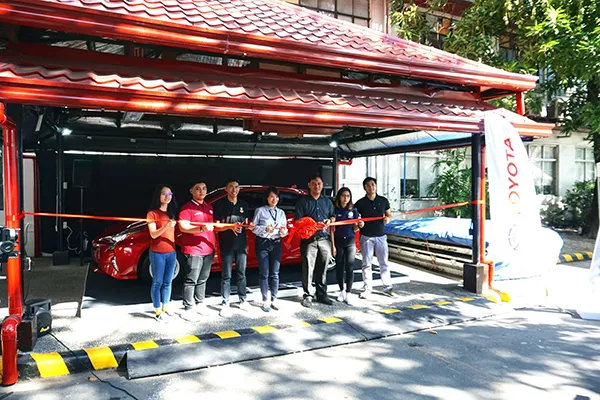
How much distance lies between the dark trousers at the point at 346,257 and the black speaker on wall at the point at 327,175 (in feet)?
15.4

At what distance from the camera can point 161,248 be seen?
198 inches

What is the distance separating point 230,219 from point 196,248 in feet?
1.94

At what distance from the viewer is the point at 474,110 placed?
21.6ft

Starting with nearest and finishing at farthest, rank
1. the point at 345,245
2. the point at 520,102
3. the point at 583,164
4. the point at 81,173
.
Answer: the point at 345,245
the point at 520,102
the point at 81,173
the point at 583,164

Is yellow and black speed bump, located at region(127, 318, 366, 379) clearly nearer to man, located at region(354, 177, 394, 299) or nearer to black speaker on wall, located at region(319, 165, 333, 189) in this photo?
man, located at region(354, 177, 394, 299)

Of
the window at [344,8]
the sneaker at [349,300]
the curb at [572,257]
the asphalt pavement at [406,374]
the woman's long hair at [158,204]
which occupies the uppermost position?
the window at [344,8]

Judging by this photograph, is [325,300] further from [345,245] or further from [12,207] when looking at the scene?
[12,207]

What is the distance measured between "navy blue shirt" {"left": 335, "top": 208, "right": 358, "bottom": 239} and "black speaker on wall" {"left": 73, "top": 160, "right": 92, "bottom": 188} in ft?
17.7

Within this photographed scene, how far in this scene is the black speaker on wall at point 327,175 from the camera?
1079cm

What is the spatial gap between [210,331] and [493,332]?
3434mm

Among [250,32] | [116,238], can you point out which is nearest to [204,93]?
[250,32]

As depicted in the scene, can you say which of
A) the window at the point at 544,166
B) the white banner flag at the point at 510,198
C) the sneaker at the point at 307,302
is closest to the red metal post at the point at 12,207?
the sneaker at the point at 307,302

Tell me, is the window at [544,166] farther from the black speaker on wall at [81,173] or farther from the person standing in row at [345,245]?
the black speaker on wall at [81,173]

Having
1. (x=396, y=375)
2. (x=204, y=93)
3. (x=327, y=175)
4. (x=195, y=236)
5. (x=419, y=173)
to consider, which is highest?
(x=204, y=93)
